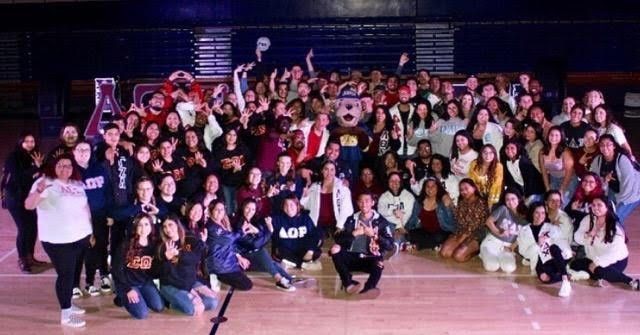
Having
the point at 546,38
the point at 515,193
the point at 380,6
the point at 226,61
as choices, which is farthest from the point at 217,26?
the point at 515,193

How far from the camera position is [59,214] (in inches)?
266

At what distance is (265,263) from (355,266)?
34.2 inches

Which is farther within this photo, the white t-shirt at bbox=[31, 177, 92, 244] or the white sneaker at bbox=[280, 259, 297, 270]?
the white sneaker at bbox=[280, 259, 297, 270]

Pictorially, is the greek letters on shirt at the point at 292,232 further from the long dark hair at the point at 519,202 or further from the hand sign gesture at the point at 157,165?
the long dark hair at the point at 519,202

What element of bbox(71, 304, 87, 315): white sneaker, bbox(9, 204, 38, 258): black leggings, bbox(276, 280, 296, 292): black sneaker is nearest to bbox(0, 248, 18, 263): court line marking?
bbox(9, 204, 38, 258): black leggings

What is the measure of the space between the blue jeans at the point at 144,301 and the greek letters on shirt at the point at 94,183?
93 cm

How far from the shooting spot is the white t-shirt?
22.1 ft

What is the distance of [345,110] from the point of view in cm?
995

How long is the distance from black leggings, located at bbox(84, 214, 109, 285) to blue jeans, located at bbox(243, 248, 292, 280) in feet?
4.37

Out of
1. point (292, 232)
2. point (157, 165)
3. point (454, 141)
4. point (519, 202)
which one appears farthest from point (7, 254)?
point (519, 202)

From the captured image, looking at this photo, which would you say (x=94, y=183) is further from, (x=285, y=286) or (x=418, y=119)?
(x=418, y=119)

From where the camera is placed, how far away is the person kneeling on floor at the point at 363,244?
788 centimetres

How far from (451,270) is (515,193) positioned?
101cm

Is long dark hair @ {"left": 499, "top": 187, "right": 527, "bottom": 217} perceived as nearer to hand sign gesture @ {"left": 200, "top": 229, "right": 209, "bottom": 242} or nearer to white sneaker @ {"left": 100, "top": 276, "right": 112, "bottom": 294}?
hand sign gesture @ {"left": 200, "top": 229, "right": 209, "bottom": 242}
